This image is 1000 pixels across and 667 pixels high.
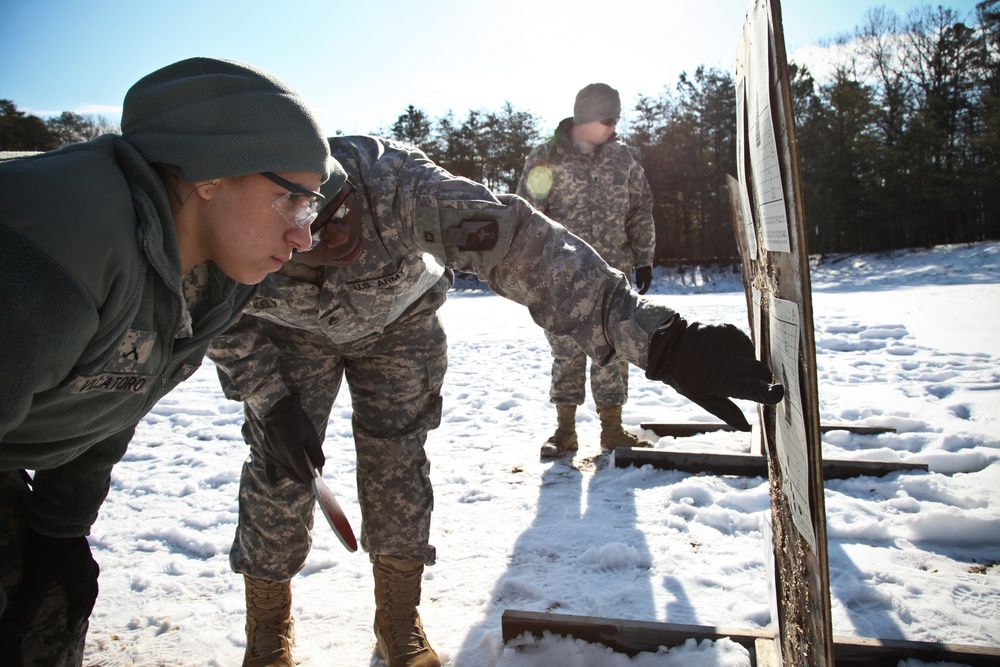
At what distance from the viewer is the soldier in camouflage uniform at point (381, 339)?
61.6 inches

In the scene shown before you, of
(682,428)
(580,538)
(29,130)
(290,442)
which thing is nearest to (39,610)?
(290,442)

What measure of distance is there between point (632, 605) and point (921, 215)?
24.5 m

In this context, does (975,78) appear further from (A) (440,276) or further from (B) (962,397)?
(A) (440,276)

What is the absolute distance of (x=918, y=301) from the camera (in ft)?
29.1

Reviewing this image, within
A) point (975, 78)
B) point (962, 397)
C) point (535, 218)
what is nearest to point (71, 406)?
point (535, 218)

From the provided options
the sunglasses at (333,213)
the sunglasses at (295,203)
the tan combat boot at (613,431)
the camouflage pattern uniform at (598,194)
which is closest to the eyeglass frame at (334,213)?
the sunglasses at (333,213)

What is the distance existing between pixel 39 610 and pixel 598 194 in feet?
12.2

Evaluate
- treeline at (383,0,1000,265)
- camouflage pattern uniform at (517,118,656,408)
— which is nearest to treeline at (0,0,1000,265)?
treeline at (383,0,1000,265)

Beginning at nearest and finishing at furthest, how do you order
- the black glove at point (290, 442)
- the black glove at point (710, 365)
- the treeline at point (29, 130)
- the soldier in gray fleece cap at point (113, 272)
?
the soldier in gray fleece cap at point (113, 272)
the black glove at point (710, 365)
the black glove at point (290, 442)
the treeline at point (29, 130)

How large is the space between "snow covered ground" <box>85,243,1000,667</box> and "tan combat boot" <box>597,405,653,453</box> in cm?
21

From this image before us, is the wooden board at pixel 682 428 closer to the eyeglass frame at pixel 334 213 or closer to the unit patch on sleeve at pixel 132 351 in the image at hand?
the eyeglass frame at pixel 334 213

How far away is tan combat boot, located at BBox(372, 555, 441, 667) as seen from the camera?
2.01 m

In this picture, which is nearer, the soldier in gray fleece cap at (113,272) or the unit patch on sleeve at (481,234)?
the soldier in gray fleece cap at (113,272)

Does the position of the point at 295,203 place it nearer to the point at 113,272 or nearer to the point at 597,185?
the point at 113,272
